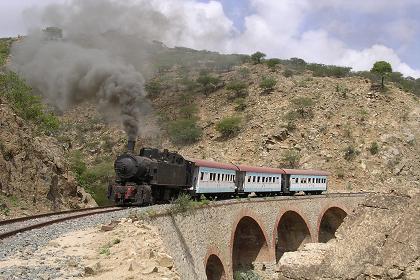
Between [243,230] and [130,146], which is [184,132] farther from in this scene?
[130,146]

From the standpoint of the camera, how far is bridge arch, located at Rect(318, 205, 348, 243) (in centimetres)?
3168

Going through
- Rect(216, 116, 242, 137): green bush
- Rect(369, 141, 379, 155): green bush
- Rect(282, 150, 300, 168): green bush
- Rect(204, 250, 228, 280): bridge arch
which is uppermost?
Rect(216, 116, 242, 137): green bush

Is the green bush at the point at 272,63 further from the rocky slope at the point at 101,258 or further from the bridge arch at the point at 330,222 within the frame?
the rocky slope at the point at 101,258

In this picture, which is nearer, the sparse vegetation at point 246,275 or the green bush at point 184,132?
the sparse vegetation at point 246,275

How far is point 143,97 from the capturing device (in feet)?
67.2

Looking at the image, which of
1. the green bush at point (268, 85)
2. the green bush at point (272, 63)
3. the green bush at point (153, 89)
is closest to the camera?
the green bush at point (268, 85)

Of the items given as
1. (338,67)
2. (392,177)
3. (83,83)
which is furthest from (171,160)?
(338,67)

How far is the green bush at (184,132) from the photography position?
49312 mm

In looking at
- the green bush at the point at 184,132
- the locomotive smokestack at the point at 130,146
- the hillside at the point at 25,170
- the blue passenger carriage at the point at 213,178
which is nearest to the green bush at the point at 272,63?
the green bush at the point at 184,132

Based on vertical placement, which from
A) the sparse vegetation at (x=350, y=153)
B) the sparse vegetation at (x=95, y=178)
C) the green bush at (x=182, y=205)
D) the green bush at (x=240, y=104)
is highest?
the green bush at (x=240, y=104)

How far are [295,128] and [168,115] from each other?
16716 millimetres

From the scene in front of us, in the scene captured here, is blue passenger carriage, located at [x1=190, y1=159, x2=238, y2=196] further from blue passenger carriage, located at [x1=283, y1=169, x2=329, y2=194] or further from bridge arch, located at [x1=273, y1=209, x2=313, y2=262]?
blue passenger carriage, located at [x1=283, y1=169, x2=329, y2=194]

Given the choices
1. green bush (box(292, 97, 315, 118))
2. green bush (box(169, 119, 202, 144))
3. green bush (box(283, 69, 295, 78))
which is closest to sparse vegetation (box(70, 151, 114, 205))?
green bush (box(169, 119, 202, 144))

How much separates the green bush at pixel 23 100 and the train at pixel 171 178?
7.61 m
